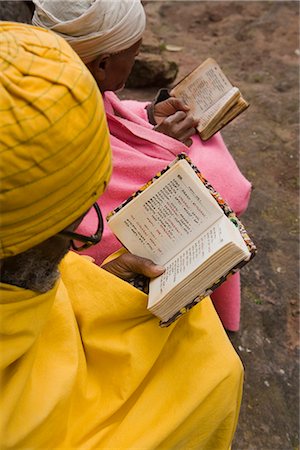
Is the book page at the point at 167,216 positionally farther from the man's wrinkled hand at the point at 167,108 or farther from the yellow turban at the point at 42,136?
the man's wrinkled hand at the point at 167,108

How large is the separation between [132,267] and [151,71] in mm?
3502

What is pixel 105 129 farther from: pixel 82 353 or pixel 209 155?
pixel 209 155

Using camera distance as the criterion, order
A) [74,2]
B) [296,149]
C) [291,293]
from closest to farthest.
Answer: [74,2], [291,293], [296,149]

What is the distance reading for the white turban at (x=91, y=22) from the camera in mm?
1564

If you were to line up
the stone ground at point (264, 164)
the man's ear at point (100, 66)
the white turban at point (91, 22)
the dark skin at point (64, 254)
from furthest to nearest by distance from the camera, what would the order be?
the stone ground at point (264, 164), the man's ear at point (100, 66), the white turban at point (91, 22), the dark skin at point (64, 254)

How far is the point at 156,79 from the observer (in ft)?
15.0

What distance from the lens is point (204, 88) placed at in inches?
80.1

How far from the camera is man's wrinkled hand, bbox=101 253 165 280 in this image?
4.16 feet

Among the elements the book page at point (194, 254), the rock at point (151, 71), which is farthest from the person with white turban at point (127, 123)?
the rock at point (151, 71)

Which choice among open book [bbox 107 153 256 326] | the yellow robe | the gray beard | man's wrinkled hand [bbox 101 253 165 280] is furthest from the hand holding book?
the gray beard

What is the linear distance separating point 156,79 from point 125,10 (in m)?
2.98

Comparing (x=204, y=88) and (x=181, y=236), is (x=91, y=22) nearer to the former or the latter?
(x=204, y=88)

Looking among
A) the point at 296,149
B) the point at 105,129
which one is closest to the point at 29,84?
the point at 105,129

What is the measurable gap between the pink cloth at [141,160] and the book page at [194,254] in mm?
468
